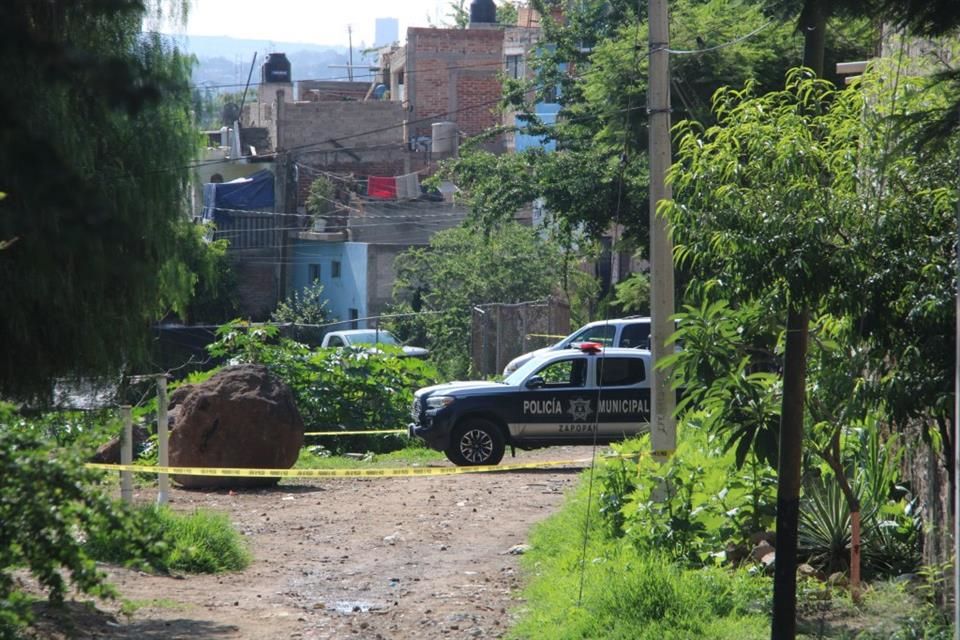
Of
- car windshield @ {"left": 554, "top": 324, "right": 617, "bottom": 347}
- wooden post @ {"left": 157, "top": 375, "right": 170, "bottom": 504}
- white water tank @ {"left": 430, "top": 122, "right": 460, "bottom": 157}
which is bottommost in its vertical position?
wooden post @ {"left": 157, "top": 375, "right": 170, "bottom": 504}

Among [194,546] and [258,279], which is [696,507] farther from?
[258,279]

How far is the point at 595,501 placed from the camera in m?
12.3

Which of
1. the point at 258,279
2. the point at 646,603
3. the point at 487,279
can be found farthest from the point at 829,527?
the point at 258,279

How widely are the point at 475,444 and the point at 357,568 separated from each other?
7569mm

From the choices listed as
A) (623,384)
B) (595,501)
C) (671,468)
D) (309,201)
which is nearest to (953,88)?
(671,468)

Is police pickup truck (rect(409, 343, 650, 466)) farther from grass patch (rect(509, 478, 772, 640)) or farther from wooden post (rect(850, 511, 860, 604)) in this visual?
wooden post (rect(850, 511, 860, 604))

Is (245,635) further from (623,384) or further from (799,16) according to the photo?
(623,384)

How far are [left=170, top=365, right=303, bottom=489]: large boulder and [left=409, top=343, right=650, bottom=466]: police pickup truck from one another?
2.92 metres

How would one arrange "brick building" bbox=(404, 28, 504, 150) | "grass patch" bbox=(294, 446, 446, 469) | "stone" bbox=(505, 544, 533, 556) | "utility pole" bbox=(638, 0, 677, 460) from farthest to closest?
"brick building" bbox=(404, 28, 504, 150) < "grass patch" bbox=(294, 446, 446, 469) < "stone" bbox=(505, 544, 533, 556) < "utility pole" bbox=(638, 0, 677, 460)

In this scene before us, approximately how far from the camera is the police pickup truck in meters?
18.9

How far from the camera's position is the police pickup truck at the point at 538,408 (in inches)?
744

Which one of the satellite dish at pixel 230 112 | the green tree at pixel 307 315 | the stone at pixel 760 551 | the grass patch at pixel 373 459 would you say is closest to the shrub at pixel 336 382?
the grass patch at pixel 373 459

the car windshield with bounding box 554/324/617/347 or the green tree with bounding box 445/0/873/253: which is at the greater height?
the green tree with bounding box 445/0/873/253

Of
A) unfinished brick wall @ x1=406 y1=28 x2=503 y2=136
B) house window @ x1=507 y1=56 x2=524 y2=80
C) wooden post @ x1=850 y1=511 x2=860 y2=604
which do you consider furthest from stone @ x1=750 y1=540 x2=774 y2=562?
unfinished brick wall @ x1=406 y1=28 x2=503 y2=136
